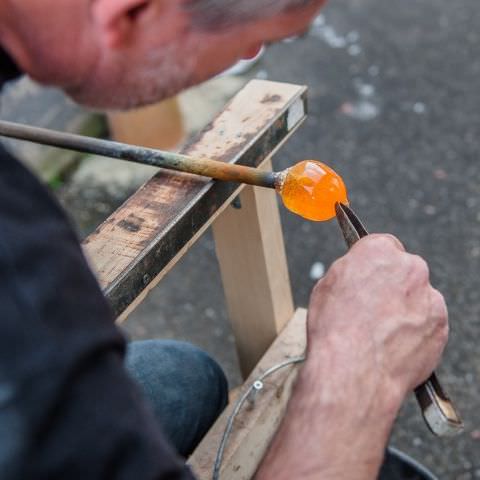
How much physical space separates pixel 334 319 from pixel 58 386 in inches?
17.2

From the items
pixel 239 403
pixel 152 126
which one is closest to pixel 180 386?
pixel 239 403

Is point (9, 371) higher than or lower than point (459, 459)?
higher

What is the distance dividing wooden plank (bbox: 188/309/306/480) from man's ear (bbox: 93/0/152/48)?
70 cm

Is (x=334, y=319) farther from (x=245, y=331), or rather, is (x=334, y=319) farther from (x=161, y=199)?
(x=245, y=331)

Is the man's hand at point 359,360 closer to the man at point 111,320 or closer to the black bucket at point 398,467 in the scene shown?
the man at point 111,320

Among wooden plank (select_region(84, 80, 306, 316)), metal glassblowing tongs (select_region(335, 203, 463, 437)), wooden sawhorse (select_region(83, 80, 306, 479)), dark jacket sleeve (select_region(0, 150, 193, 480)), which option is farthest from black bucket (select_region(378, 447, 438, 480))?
dark jacket sleeve (select_region(0, 150, 193, 480))

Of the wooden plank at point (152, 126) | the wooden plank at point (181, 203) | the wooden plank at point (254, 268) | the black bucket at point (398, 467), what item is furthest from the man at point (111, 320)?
the wooden plank at point (152, 126)

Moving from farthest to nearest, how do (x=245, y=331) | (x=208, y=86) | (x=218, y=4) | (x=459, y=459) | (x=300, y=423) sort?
(x=208, y=86)
(x=459, y=459)
(x=245, y=331)
(x=300, y=423)
(x=218, y=4)

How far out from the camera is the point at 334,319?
1003 mm

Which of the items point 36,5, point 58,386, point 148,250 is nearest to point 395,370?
point 148,250

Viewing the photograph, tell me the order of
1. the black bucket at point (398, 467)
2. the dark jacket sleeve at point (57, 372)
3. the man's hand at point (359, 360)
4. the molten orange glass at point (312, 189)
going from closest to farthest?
1. the dark jacket sleeve at point (57, 372)
2. the man's hand at point (359, 360)
3. the molten orange glass at point (312, 189)
4. the black bucket at point (398, 467)

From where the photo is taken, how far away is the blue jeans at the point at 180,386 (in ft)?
4.15

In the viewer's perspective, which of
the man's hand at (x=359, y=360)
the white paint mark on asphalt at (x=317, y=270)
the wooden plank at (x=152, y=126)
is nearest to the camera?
the man's hand at (x=359, y=360)

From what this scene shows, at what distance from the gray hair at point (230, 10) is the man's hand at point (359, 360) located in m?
0.35
